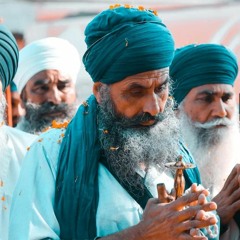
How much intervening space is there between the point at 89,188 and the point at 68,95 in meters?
3.59

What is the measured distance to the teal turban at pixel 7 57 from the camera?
6.42m

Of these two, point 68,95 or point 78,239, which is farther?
point 68,95

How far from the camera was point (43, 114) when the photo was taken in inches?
336

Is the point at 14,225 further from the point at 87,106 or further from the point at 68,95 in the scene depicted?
the point at 68,95

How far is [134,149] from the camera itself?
17.2 ft

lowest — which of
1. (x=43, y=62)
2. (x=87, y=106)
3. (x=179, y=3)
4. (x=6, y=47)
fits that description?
(x=87, y=106)

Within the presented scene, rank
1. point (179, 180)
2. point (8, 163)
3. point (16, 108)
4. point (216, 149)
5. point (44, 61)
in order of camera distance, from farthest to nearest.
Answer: point (16, 108)
point (44, 61)
point (216, 149)
point (8, 163)
point (179, 180)

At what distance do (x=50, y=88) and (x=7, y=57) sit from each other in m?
2.06

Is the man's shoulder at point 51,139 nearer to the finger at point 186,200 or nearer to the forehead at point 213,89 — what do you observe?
the finger at point 186,200

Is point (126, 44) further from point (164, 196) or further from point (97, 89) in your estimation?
point (164, 196)

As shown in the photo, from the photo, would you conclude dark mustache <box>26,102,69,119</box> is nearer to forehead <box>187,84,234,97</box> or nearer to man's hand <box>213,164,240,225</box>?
forehead <box>187,84,234,97</box>

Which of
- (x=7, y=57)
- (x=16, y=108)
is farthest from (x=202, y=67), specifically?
(x=16, y=108)

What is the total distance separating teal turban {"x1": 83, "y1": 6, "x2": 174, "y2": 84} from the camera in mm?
5254

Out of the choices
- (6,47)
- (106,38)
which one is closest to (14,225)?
(106,38)
